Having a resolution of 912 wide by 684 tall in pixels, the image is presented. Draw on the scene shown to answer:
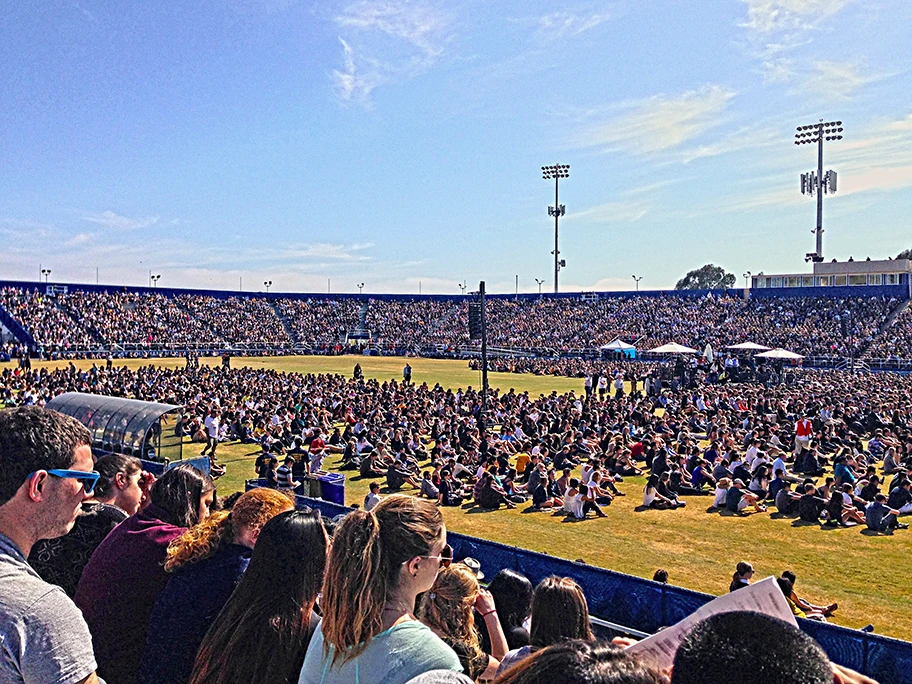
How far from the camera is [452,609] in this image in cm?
418

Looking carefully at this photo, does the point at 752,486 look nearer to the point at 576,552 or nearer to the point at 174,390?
the point at 576,552

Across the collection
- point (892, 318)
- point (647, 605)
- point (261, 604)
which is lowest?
point (647, 605)

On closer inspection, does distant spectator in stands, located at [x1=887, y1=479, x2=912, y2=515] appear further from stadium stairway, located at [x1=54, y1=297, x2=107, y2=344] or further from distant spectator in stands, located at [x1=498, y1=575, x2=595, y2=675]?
stadium stairway, located at [x1=54, y1=297, x2=107, y2=344]

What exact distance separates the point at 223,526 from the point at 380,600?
4.69 feet

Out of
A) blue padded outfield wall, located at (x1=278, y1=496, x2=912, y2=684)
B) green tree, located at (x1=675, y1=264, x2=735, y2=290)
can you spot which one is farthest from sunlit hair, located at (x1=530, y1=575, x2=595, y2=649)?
green tree, located at (x1=675, y1=264, x2=735, y2=290)

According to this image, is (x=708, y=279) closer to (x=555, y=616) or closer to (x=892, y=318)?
(x=892, y=318)

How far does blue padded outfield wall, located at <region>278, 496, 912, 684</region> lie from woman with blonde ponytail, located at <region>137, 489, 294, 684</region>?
17.9 feet

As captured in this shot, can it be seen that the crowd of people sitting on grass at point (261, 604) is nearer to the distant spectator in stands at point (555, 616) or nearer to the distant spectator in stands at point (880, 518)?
the distant spectator in stands at point (555, 616)

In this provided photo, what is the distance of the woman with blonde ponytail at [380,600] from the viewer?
249cm

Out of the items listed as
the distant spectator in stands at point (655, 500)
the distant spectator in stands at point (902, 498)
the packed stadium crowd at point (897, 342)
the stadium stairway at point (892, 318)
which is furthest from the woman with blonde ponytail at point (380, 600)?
the stadium stairway at point (892, 318)

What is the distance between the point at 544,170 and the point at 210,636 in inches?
3692

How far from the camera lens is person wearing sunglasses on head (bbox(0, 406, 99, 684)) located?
87.4 inches

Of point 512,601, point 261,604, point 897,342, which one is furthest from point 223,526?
point 897,342

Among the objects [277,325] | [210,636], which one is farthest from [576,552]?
[277,325]
